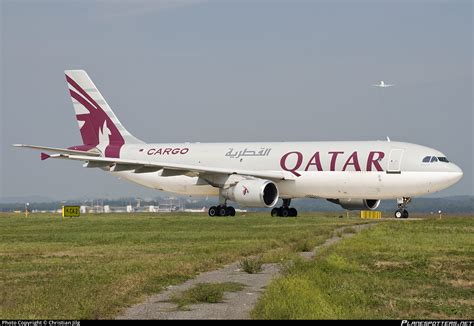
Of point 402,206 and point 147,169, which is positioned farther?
point 147,169

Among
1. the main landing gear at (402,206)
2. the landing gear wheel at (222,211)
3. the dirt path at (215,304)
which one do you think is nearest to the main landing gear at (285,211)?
the landing gear wheel at (222,211)

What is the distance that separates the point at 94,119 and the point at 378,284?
4534cm

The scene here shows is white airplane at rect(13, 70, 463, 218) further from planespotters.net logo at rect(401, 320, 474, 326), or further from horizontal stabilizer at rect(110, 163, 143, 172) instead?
planespotters.net logo at rect(401, 320, 474, 326)

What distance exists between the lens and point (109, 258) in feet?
80.1

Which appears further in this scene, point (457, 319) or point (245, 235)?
point (245, 235)

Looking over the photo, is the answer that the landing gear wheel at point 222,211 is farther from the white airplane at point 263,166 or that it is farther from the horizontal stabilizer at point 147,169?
the horizontal stabilizer at point 147,169

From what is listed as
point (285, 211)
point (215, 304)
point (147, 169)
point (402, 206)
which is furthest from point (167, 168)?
point (215, 304)

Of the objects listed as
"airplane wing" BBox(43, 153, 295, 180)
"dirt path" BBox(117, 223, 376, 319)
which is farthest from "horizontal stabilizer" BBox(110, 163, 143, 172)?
"dirt path" BBox(117, 223, 376, 319)

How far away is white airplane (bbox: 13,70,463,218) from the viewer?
4831 centimetres

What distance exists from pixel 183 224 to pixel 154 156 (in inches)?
600

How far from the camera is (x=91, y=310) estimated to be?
13.9 m

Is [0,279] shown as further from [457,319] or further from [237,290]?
[457,319]

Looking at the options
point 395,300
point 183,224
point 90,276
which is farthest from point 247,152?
point 395,300

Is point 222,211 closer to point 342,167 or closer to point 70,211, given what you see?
point 342,167
